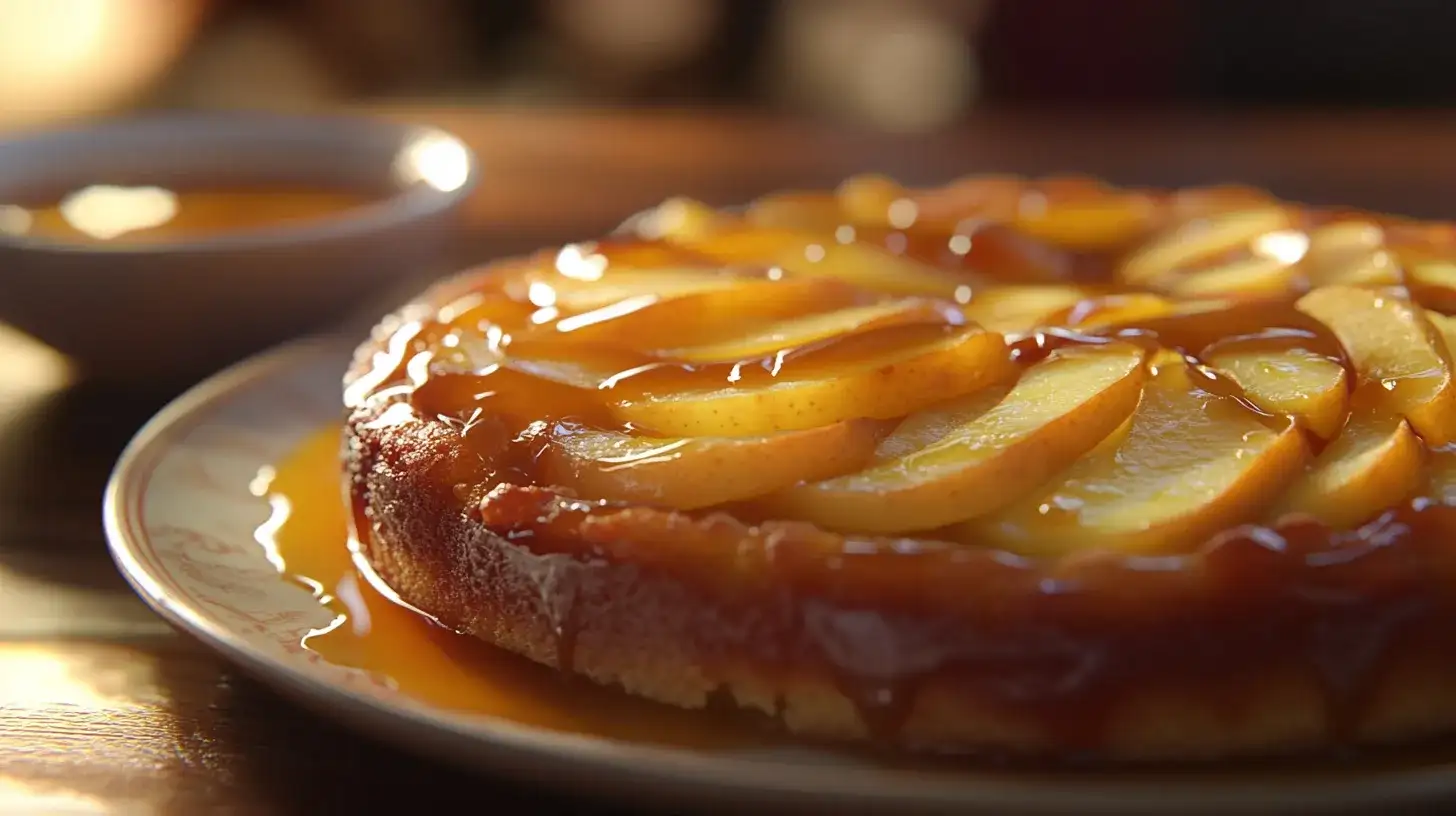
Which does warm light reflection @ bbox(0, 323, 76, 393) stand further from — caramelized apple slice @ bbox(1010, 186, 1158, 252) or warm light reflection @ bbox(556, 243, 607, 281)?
caramelized apple slice @ bbox(1010, 186, 1158, 252)

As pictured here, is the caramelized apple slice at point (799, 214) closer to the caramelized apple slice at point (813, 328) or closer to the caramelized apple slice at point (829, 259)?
the caramelized apple slice at point (829, 259)

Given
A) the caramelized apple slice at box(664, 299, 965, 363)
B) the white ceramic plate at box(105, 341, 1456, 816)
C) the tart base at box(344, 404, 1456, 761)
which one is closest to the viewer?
the white ceramic plate at box(105, 341, 1456, 816)

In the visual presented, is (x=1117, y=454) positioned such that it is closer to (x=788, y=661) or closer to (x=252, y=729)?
(x=788, y=661)

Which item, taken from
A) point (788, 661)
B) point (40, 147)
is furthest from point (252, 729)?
point (40, 147)

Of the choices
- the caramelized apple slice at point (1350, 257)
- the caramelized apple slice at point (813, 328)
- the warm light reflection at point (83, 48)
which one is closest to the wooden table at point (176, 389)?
the caramelized apple slice at point (813, 328)

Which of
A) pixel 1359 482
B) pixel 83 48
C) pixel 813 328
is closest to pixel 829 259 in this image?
pixel 813 328

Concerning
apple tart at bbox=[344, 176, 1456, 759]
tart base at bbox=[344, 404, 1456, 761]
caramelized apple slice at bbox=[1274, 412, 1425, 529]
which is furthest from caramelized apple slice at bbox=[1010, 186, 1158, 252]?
tart base at bbox=[344, 404, 1456, 761]
